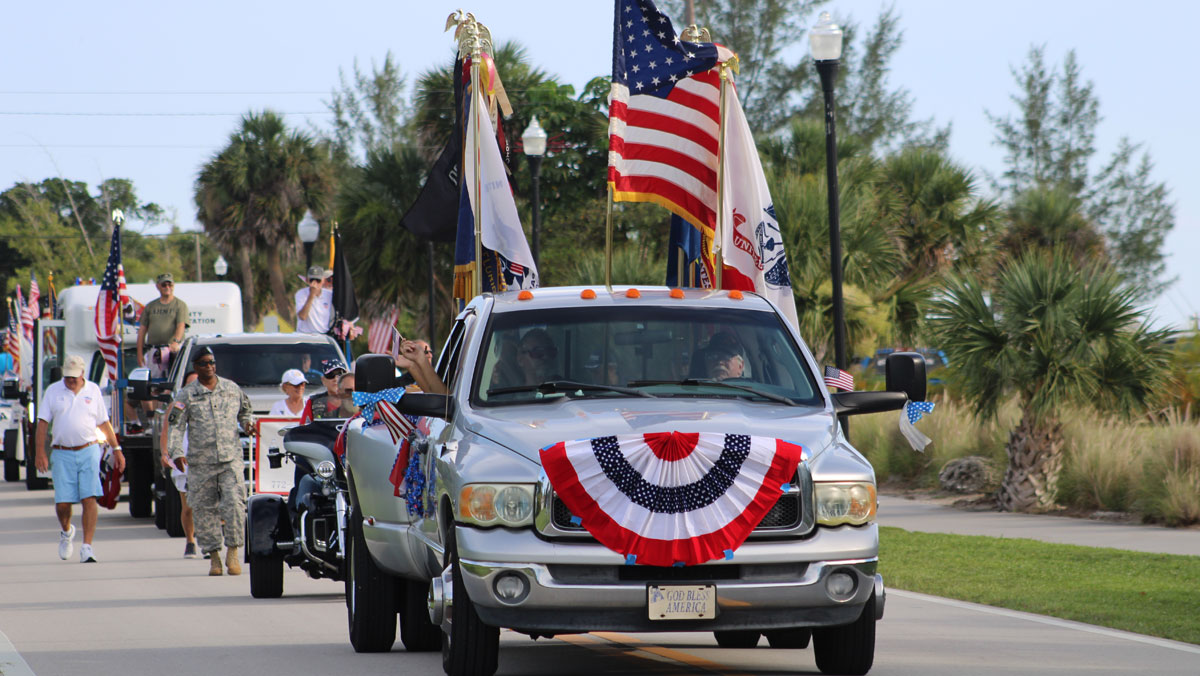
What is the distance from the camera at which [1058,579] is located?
13648mm

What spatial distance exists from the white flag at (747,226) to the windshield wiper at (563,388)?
4863mm

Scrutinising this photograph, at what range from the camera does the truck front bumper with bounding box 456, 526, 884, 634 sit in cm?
747

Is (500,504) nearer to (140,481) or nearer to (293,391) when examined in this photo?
(293,391)

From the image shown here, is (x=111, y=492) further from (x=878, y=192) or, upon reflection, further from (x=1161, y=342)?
(x=878, y=192)

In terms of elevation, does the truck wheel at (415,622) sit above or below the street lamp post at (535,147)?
below

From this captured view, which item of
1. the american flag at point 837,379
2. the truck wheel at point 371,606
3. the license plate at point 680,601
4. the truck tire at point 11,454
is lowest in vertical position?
the truck tire at point 11,454

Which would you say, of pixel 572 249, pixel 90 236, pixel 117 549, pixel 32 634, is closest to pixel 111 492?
pixel 117 549

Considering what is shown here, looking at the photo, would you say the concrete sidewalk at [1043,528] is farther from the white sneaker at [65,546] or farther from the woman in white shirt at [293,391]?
the white sneaker at [65,546]

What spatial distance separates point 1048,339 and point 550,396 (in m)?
Answer: 12.4

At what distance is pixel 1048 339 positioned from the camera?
19828mm

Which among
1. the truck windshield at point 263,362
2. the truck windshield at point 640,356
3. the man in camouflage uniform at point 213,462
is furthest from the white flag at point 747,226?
the truck windshield at point 263,362

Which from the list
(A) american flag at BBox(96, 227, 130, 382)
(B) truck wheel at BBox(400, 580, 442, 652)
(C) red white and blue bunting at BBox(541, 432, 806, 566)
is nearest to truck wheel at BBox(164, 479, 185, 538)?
(A) american flag at BBox(96, 227, 130, 382)

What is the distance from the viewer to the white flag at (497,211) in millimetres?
14648

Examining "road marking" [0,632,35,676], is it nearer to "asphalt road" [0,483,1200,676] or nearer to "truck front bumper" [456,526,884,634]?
"asphalt road" [0,483,1200,676]
